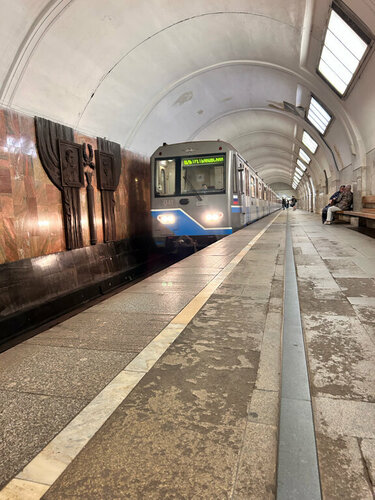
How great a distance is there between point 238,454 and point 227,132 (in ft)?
60.1

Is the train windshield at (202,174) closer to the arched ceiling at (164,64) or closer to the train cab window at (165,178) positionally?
the train cab window at (165,178)

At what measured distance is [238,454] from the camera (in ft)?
3.91

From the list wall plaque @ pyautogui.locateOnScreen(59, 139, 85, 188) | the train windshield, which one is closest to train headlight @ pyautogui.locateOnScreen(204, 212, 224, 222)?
the train windshield

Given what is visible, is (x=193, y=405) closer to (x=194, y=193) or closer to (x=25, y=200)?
(x=25, y=200)

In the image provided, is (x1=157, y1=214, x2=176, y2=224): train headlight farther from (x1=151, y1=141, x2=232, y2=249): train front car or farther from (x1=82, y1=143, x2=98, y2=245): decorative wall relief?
(x1=82, y1=143, x2=98, y2=245): decorative wall relief

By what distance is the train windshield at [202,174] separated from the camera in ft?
29.9

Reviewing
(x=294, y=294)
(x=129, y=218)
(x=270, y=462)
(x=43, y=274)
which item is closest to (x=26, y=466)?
(x=270, y=462)

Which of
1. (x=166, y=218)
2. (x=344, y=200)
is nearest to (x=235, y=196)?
(x=166, y=218)

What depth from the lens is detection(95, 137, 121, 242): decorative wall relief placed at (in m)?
9.41

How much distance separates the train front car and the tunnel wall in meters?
1.84

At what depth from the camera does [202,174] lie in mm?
9250

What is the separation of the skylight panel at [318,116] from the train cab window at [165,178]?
6.69 meters

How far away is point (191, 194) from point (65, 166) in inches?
134

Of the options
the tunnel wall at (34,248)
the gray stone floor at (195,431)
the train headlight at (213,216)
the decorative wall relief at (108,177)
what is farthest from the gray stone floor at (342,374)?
the decorative wall relief at (108,177)
